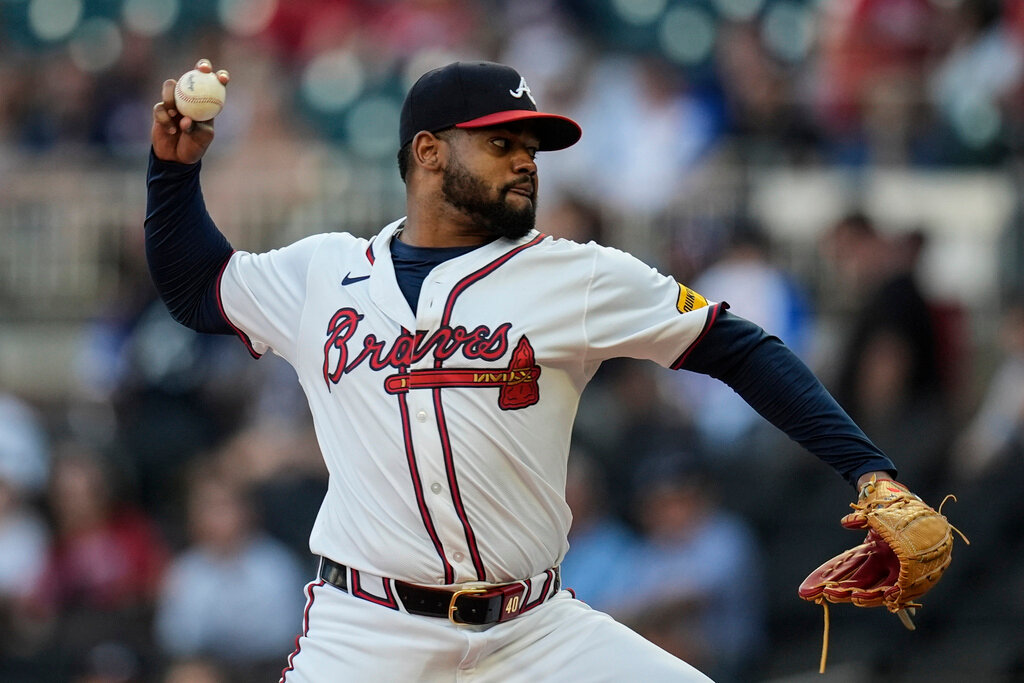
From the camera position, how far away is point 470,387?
392 centimetres

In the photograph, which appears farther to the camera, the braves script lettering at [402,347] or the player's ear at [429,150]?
the player's ear at [429,150]

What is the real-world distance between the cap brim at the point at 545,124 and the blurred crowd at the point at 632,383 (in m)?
3.56

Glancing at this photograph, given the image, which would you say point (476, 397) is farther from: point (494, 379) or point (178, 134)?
point (178, 134)

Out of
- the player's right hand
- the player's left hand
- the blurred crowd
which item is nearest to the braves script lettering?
Result: the player's right hand

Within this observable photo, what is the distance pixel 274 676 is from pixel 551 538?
13.2 ft

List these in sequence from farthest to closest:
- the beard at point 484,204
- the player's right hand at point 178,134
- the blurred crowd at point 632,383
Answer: the blurred crowd at point 632,383, the player's right hand at point 178,134, the beard at point 484,204

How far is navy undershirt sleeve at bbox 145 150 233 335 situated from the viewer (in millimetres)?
4277

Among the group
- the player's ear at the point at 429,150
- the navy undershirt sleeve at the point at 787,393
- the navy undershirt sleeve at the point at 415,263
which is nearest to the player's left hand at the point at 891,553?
the navy undershirt sleeve at the point at 787,393

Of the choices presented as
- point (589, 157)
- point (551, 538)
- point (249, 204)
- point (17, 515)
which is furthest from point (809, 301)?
point (551, 538)

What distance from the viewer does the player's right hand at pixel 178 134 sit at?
4.14 meters

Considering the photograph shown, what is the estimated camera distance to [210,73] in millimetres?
4121

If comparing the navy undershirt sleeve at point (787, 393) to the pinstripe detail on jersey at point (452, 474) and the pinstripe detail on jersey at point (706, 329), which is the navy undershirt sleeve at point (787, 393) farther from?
the pinstripe detail on jersey at point (452, 474)

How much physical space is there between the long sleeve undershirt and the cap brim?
42cm

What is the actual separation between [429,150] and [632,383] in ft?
14.8
